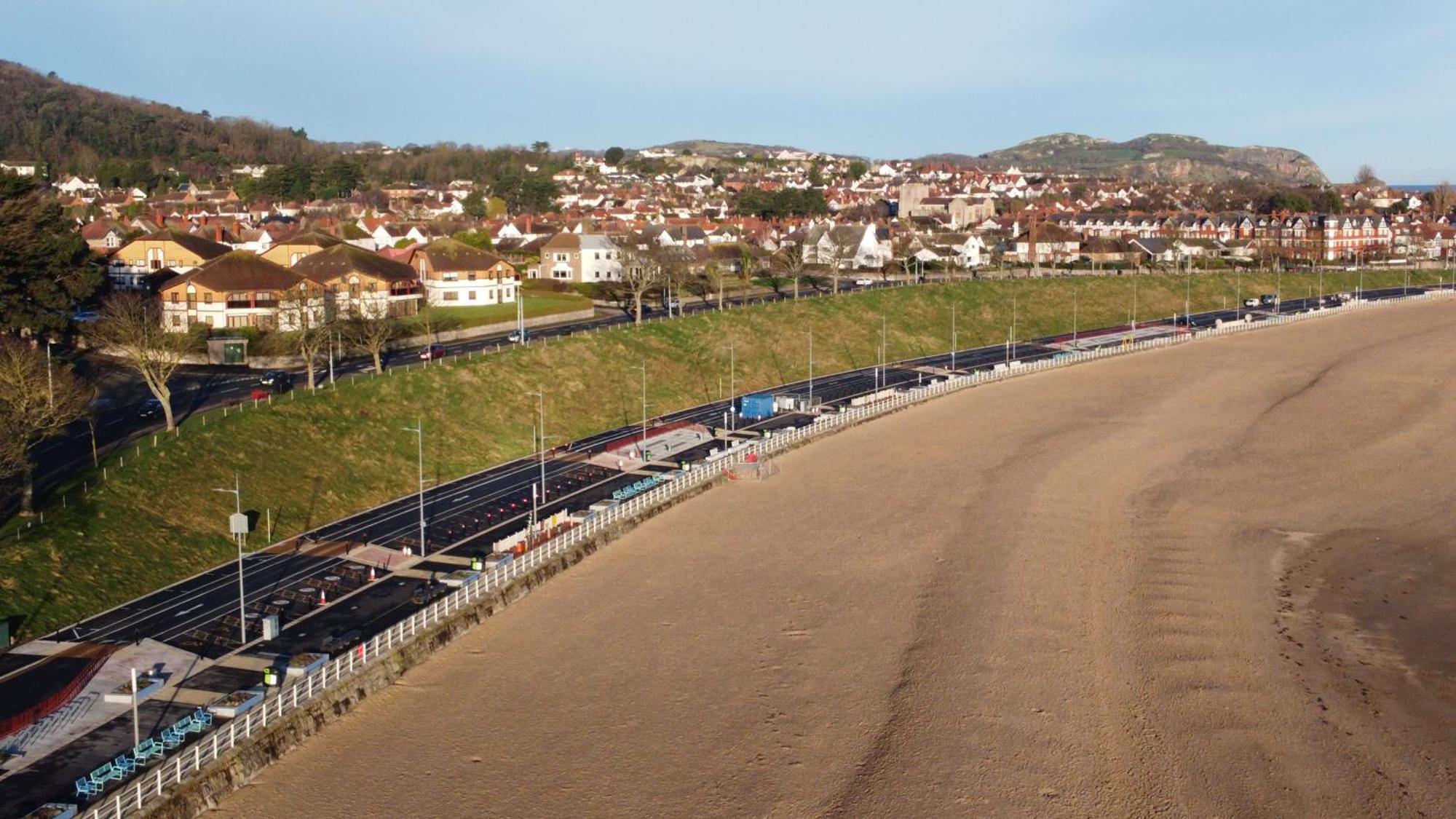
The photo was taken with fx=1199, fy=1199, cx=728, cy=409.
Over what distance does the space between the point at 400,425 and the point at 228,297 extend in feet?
80.4

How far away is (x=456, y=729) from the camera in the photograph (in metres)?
25.8

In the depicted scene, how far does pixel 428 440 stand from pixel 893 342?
40.2 meters

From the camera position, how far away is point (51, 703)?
25766 mm

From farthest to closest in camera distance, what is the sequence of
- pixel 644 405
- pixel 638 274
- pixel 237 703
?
pixel 638 274, pixel 644 405, pixel 237 703

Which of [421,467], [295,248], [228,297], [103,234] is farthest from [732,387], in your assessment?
[103,234]

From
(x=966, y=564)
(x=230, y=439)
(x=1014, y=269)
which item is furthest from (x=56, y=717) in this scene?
(x=1014, y=269)

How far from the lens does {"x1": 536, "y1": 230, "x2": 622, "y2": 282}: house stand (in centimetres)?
9756

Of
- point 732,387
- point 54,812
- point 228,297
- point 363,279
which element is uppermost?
point 363,279

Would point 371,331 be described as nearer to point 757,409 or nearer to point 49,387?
point 49,387

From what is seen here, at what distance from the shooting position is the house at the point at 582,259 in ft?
320

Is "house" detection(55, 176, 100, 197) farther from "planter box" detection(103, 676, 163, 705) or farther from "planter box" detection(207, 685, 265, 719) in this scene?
"planter box" detection(207, 685, 265, 719)

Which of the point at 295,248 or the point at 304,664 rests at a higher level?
the point at 295,248

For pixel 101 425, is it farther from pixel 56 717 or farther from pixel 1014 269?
pixel 1014 269

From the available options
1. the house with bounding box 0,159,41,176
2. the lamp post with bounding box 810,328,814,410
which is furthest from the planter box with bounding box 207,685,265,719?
the house with bounding box 0,159,41,176
